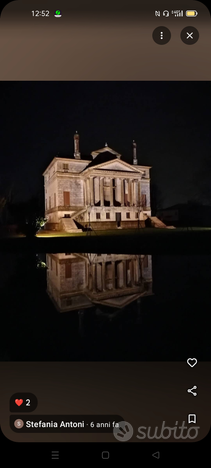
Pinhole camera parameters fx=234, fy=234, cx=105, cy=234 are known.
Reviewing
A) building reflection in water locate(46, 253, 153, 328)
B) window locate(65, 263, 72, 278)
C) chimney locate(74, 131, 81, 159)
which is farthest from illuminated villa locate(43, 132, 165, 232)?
building reflection in water locate(46, 253, 153, 328)

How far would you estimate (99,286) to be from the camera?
5.12 metres

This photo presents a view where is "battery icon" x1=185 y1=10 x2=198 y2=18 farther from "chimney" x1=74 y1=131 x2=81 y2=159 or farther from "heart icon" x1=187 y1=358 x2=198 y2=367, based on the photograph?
"chimney" x1=74 y1=131 x2=81 y2=159

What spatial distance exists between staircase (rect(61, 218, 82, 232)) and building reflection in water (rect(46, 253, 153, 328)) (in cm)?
2071

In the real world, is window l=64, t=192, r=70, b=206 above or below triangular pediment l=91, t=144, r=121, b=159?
below

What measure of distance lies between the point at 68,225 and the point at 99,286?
23.9 meters

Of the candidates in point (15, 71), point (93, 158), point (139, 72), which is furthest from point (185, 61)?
point (93, 158)

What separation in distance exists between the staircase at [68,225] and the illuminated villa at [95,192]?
1103 millimetres

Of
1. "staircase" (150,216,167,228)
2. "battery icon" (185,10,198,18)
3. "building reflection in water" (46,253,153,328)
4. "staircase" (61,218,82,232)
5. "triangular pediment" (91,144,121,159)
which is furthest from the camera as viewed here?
"triangular pediment" (91,144,121,159)

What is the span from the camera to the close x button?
2652mm

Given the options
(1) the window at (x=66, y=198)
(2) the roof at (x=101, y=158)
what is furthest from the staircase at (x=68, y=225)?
(2) the roof at (x=101, y=158)

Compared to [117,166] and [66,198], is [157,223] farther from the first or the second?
[66,198]

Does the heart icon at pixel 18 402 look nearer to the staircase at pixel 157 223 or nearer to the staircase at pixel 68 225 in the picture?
the staircase at pixel 68 225

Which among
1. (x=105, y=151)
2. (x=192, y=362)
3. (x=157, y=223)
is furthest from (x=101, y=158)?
(x=192, y=362)
